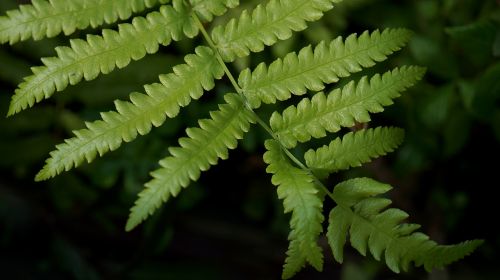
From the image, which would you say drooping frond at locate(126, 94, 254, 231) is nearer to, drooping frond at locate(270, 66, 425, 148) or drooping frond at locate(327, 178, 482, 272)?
drooping frond at locate(270, 66, 425, 148)

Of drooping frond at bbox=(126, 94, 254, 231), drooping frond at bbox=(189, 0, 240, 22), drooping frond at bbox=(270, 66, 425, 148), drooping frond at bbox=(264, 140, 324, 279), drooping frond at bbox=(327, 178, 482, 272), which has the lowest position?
drooping frond at bbox=(327, 178, 482, 272)

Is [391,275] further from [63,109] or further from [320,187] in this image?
[63,109]

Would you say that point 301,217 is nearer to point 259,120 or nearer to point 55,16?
point 259,120

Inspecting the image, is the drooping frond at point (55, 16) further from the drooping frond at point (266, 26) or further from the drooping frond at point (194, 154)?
the drooping frond at point (194, 154)

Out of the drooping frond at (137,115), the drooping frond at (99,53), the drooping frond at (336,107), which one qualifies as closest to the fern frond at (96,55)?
the drooping frond at (99,53)

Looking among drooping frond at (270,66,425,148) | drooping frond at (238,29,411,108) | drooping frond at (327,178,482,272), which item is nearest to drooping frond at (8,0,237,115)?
drooping frond at (238,29,411,108)
